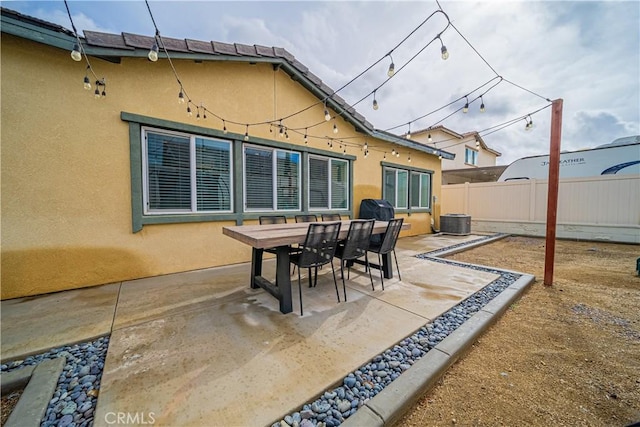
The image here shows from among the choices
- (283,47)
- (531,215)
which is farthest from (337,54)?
(531,215)

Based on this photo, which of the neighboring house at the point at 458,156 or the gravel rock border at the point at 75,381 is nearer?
the gravel rock border at the point at 75,381

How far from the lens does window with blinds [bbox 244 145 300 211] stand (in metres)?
4.74

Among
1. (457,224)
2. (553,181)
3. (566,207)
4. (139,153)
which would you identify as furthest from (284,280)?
(566,207)

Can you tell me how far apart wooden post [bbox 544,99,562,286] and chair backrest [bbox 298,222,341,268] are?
3228 millimetres

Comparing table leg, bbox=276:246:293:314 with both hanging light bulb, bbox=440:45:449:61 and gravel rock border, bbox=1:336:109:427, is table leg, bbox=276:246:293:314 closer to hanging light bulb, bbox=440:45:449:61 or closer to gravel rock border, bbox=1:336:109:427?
gravel rock border, bbox=1:336:109:427

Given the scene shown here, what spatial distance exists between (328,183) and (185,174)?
3.18 m

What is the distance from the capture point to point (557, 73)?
179 inches

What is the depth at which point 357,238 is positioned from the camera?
10.7 ft

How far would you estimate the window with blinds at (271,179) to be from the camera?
4738 millimetres

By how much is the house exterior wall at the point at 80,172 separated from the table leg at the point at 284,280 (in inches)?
87.2

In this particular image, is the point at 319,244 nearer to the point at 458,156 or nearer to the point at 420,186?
the point at 420,186

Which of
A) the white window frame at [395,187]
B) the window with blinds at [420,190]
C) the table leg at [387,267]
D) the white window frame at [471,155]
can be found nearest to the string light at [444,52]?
the table leg at [387,267]

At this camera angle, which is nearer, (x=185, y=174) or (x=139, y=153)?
(x=139, y=153)

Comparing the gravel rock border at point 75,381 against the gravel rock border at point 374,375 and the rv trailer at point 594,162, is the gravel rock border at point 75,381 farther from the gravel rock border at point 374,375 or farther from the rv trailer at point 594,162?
the rv trailer at point 594,162
